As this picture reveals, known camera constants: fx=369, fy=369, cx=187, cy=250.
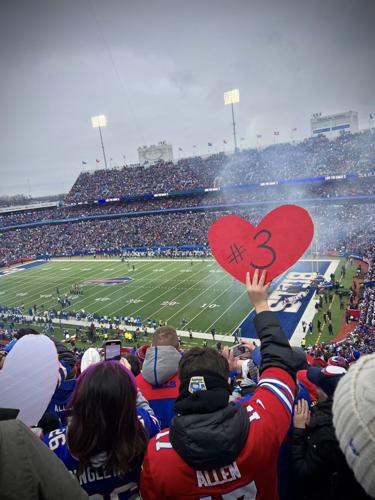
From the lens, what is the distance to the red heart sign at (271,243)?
2736 mm

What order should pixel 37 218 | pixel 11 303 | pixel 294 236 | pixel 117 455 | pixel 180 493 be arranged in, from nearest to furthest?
pixel 180 493, pixel 117 455, pixel 294 236, pixel 11 303, pixel 37 218

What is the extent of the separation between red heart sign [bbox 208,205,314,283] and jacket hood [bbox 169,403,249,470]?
1197 mm

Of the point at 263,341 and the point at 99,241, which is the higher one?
the point at 263,341

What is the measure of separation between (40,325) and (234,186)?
36.0 m

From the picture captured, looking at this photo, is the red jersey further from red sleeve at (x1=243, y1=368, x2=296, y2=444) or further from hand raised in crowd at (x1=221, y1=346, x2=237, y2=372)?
hand raised in crowd at (x1=221, y1=346, x2=237, y2=372)

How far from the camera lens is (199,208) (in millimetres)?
53250

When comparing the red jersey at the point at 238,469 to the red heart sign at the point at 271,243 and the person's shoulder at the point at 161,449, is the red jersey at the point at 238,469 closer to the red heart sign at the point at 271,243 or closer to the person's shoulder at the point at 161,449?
the person's shoulder at the point at 161,449

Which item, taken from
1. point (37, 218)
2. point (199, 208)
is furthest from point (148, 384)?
point (37, 218)

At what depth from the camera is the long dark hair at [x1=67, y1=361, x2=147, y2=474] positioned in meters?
1.93

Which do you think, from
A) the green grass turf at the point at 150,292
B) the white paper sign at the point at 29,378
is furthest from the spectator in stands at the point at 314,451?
the green grass turf at the point at 150,292

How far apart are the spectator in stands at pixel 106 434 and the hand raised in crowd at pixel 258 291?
93 centimetres

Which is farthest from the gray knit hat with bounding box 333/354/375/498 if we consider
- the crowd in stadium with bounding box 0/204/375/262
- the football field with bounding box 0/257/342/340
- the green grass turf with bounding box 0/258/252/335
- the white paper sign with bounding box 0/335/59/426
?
the crowd in stadium with bounding box 0/204/375/262

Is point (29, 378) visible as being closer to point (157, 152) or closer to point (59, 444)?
point (59, 444)

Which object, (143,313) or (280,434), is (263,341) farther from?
(143,313)
